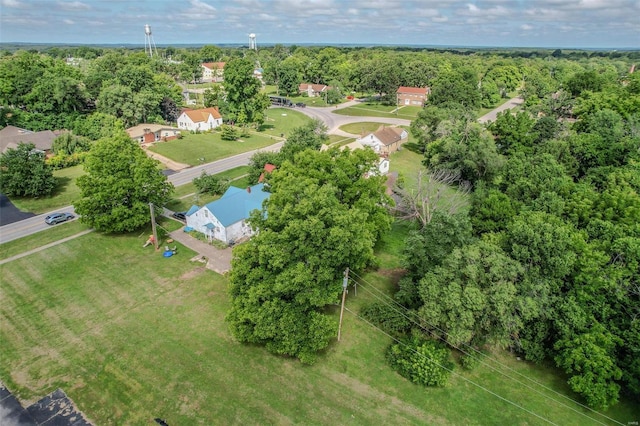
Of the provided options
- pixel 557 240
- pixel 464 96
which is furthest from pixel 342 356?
pixel 464 96

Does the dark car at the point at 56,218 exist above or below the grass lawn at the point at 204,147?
below

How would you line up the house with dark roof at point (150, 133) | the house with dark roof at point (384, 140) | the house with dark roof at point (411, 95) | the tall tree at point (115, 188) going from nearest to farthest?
the tall tree at point (115, 188)
the house with dark roof at point (384, 140)
the house with dark roof at point (150, 133)
the house with dark roof at point (411, 95)

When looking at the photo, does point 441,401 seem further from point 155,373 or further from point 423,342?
point 155,373

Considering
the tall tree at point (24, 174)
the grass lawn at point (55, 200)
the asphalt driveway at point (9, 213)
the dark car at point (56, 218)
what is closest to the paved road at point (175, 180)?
the dark car at point (56, 218)

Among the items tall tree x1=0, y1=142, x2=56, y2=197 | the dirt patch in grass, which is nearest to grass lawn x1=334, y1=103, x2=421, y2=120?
tall tree x1=0, y1=142, x2=56, y2=197

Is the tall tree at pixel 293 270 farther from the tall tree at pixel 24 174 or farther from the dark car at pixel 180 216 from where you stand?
the tall tree at pixel 24 174

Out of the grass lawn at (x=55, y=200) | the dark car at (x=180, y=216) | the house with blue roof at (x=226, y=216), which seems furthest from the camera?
the grass lawn at (x=55, y=200)

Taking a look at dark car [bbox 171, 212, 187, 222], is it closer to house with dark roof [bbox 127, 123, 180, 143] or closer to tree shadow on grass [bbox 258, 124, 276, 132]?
house with dark roof [bbox 127, 123, 180, 143]

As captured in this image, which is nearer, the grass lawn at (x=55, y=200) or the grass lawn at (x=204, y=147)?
the grass lawn at (x=55, y=200)

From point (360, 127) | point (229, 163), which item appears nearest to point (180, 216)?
point (229, 163)
